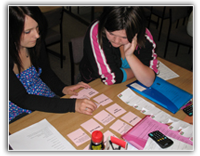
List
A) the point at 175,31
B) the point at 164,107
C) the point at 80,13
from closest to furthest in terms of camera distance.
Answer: the point at 164,107, the point at 175,31, the point at 80,13

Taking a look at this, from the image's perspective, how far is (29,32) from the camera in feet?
3.90

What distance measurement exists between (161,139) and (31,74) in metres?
1.01

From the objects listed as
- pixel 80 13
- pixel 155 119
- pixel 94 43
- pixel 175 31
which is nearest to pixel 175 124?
pixel 155 119

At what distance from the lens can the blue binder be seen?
1.33m

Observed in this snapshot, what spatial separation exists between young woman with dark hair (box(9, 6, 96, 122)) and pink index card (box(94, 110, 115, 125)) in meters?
0.06

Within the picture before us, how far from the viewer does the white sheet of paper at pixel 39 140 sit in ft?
3.45

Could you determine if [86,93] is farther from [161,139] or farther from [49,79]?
[161,139]

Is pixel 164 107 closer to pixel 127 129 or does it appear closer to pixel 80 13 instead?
pixel 127 129

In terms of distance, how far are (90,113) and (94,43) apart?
0.54 metres

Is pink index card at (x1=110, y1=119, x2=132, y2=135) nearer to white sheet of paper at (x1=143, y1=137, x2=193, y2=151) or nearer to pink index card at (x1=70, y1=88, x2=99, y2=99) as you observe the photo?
white sheet of paper at (x1=143, y1=137, x2=193, y2=151)

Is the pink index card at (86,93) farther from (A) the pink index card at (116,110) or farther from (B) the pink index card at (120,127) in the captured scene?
(B) the pink index card at (120,127)

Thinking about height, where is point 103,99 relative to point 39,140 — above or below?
above

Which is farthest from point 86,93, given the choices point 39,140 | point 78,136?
point 39,140
